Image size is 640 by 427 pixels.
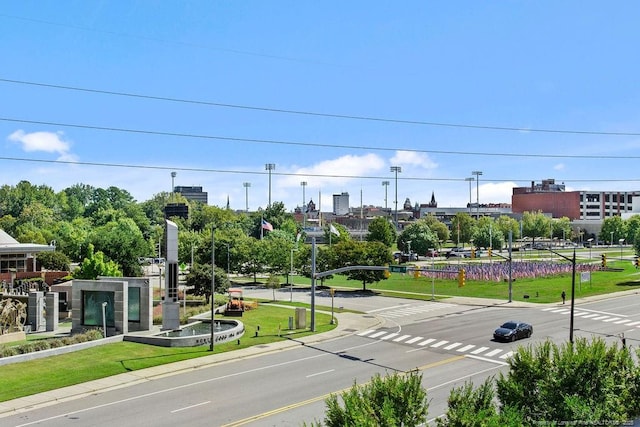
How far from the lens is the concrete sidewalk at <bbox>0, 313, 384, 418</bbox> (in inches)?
1093

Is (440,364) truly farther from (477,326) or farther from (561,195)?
(561,195)

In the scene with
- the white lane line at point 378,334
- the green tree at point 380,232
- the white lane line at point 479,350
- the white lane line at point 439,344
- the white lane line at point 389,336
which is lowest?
the white lane line at point 378,334

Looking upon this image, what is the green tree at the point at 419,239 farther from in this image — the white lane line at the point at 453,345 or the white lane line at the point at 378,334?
the white lane line at the point at 453,345

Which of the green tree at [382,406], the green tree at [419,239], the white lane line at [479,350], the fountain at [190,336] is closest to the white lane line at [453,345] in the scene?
the white lane line at [479,350]

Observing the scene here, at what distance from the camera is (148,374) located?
108 feet

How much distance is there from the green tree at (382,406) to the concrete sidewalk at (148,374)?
18.4 meters

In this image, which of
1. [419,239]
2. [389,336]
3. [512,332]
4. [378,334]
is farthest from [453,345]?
[419,239]

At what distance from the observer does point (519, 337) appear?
42.4 metres

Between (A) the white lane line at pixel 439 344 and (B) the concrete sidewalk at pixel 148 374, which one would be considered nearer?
(B) the concrete sidewalk at pixel 148 374

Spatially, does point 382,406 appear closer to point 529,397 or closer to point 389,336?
point 529,397

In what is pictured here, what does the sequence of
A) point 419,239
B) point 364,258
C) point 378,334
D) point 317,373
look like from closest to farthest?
point 317,373
point 378,334
point 364,258
point 419,239

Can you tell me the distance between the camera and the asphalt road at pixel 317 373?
2523 centimetres

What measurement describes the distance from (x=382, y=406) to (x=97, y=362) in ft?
82.5

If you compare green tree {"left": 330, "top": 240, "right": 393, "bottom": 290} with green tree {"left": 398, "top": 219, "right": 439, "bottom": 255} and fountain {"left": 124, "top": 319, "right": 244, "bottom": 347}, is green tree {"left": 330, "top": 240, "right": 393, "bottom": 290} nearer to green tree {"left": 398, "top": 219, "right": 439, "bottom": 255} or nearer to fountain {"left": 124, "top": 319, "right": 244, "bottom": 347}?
fountain {"left": 124, "top": 319, "right": 244, "bottom": 347}
